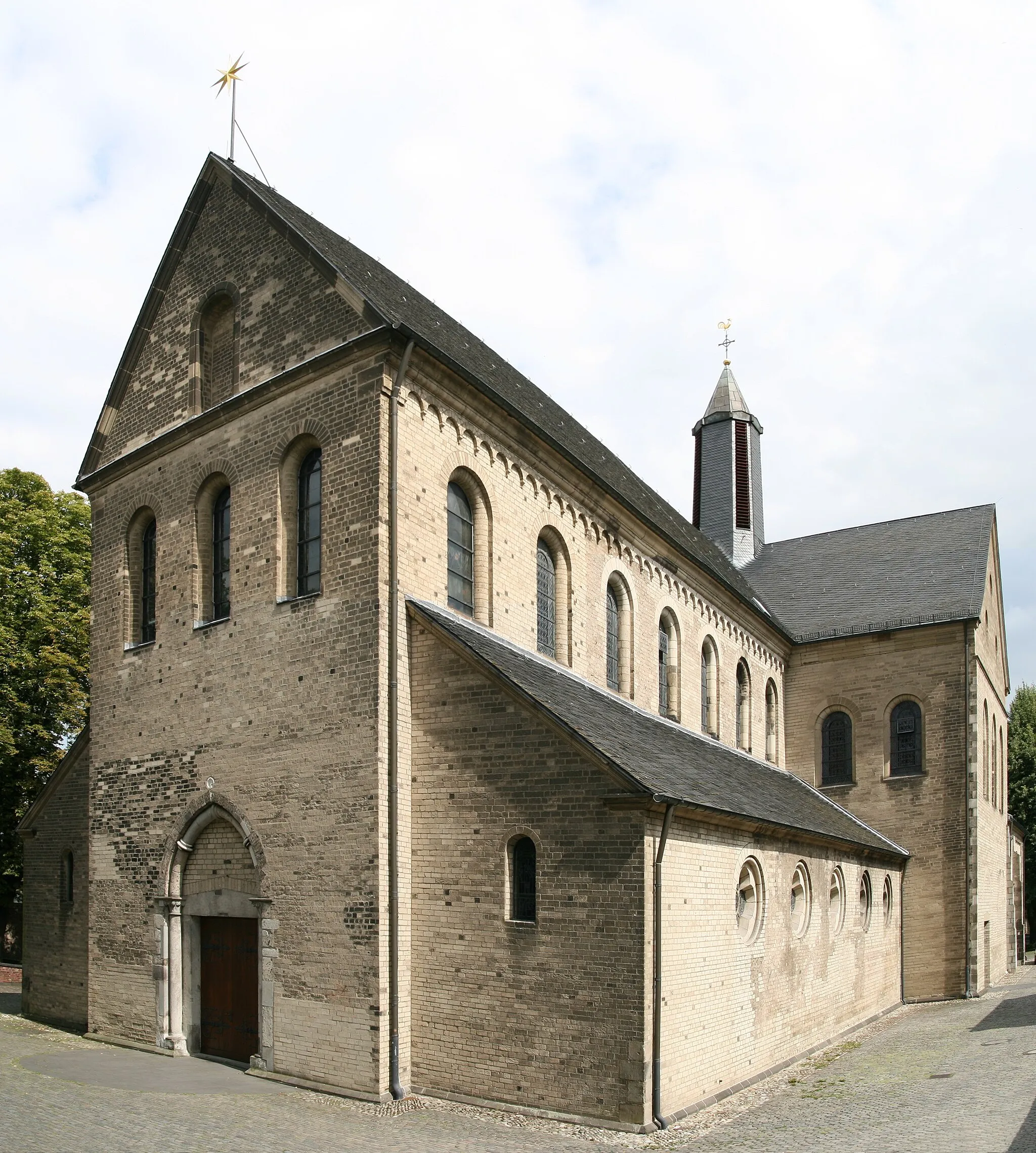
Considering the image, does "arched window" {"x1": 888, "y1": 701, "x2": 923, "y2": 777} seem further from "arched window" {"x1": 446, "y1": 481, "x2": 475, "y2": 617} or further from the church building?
"arched window" {"x1": 446, "y1": 481, "x2": 475, "y2": 617}

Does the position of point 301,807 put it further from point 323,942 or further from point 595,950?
point 595,950

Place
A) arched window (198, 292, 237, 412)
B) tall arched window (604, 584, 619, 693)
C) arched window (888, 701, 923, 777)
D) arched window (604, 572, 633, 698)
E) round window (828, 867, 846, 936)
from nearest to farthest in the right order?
1. arched window (198, 292, 237, 412)
2. tall arched window (604, 584, 619, 693)
3. arched window (604, 572, 633, 698)
4. round window (828, 867, 846, 936)
5. arched window (888, 701, 923, 777)

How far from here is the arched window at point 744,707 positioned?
25.5m

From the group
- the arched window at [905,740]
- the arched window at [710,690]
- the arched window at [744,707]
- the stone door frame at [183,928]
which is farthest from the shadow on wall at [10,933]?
the arched window at [905,740]

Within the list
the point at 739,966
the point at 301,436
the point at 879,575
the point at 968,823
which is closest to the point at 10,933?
the point at 301,436

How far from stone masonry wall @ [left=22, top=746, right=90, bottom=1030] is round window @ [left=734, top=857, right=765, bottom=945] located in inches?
402

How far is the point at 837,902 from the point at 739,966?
606 centimetres

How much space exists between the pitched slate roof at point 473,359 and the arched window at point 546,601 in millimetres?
1557

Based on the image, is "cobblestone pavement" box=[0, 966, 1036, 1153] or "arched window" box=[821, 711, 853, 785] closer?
"cobblestone pavement" box=[0, 966, 1036, 1153]

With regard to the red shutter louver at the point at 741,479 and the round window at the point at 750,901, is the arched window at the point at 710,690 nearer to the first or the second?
the round window at the point at 750,901

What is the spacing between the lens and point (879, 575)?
30641 mm

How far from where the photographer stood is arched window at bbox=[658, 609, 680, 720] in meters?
21.3

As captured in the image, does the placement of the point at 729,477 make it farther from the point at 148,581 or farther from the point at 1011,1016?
the point at 148,581

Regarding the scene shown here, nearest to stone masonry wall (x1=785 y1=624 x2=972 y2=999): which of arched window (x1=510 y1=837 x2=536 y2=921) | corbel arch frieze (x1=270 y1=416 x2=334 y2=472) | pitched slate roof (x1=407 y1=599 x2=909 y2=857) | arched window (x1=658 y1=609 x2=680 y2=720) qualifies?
pitched slate roof (x1=407 y1=599 x2=909 y2=857)
